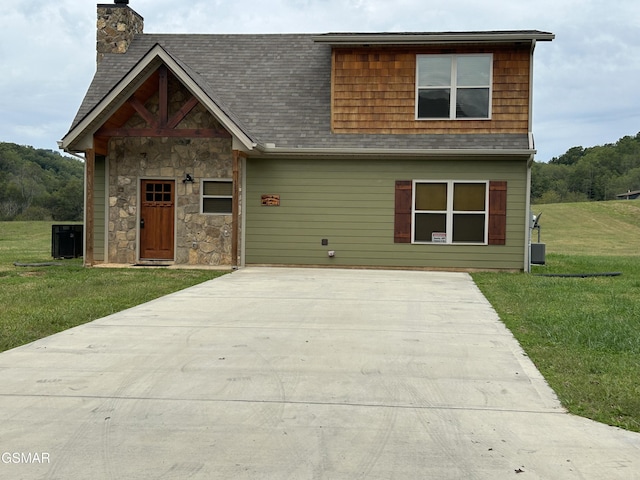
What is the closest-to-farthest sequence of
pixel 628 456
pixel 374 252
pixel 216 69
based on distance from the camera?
pixel 628 456 < pixel 374 252 < pixel 216 69

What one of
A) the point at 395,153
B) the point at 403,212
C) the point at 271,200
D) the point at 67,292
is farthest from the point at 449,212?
the point at 67,292

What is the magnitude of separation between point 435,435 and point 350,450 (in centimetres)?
59

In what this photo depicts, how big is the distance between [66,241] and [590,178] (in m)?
69.8

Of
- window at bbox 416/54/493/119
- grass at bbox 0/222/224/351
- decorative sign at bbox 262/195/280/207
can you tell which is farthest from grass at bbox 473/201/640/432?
grass at bbox 0/222/224/351

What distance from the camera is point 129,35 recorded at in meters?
17.3

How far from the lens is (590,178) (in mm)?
74562

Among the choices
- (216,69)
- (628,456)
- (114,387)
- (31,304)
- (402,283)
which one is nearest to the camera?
(628,456)

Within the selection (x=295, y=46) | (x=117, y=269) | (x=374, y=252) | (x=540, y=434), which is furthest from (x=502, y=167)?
(x=540, y=434)

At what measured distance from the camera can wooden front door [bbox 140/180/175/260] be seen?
15.1 meters

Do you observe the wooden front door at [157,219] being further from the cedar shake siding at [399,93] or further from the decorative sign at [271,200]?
the cedar shake siding at [399,93]

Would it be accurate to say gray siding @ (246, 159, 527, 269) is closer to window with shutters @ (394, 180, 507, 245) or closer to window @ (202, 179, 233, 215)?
window with shutters @ (394, 180, 507, 245)

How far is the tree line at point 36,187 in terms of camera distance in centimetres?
5828

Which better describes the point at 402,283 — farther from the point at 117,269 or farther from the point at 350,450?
the point at 350,450

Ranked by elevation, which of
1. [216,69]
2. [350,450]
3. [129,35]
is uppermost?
[129,35]
